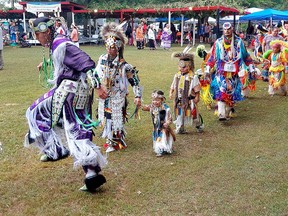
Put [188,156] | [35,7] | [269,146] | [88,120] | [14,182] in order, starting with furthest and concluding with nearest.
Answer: [35,7] → [269,146] → [188,156] → [14,182] → [88,120]

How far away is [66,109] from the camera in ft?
13.3

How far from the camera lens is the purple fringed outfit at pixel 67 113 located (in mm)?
3953

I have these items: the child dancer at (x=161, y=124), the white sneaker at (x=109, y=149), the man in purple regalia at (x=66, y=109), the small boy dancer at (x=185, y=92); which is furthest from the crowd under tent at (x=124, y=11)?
the man in purple regalia at (x=66, y=109)

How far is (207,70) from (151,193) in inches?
141

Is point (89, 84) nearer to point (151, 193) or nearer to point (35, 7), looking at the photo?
point (151, 193)

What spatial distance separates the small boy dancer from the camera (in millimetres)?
6188

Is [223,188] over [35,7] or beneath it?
beneath

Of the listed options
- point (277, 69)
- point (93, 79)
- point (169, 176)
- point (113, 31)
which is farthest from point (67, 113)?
point (277, 69)

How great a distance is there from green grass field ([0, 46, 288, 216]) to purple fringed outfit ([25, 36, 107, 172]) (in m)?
0.46

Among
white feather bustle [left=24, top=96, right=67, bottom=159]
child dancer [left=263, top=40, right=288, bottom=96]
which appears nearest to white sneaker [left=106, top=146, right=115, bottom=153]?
white feather bustle [left=24, top=96, right=67, bottom=159]

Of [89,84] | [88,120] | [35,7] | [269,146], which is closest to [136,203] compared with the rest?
[88,120]

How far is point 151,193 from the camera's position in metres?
4.27

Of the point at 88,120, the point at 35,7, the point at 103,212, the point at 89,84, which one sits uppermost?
the point at 35,7

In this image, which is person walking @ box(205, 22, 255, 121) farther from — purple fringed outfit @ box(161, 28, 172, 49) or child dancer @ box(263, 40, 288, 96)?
purple fringed outfit @ box(161, 28, 172, 49)
